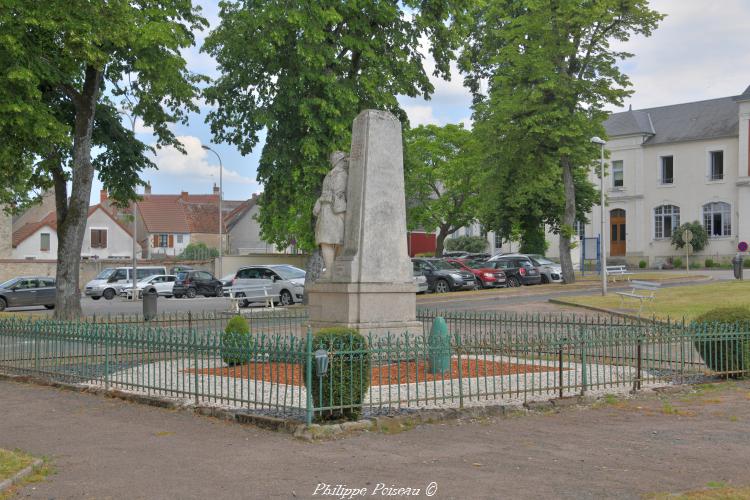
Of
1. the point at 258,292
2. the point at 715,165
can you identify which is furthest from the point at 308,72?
the point at 715,165

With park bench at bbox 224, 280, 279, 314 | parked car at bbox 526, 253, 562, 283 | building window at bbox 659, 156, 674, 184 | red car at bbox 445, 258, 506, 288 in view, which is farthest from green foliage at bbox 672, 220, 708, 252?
park bench at bbox 224, 280, 279, 314

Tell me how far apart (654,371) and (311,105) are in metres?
18.0

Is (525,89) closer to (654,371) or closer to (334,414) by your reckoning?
(654,371)

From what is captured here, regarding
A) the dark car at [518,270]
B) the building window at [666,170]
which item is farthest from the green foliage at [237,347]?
the building window at [666,170]

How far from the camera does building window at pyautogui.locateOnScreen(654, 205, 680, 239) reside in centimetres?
5897

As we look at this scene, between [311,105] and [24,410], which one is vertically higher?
[311,105]

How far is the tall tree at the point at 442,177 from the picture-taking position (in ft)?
173

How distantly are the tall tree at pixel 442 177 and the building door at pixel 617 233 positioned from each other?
1455 cm

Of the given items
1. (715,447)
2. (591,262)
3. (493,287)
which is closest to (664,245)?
(591,262)

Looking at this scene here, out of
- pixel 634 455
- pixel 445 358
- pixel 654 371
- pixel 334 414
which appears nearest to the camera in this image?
pixel 634 455

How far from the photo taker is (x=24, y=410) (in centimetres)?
1018

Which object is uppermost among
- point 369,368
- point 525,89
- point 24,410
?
point 525,89

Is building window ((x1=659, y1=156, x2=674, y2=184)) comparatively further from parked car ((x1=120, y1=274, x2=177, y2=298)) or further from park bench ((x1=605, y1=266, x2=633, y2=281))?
parked car ((x1=120, y1=274, x2=177, y2=298))

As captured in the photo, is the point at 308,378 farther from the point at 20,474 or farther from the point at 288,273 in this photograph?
the point at 288,273
